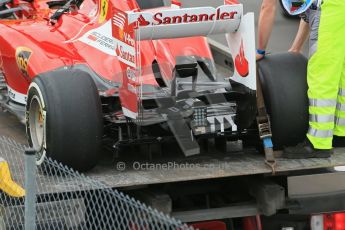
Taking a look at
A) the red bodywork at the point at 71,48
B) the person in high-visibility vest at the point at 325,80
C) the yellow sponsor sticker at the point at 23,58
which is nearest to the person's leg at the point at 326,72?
the person in high-visibility vest at the point at 325,80

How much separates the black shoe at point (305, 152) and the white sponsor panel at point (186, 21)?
889 millimetres

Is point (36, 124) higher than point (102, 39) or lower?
lower

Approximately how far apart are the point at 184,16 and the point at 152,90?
0.63 m

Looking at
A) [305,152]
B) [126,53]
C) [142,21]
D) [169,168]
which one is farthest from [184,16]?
[305,152]

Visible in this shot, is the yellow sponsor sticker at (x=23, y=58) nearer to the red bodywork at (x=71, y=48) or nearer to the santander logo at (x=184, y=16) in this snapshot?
the red bodywork at (x=71, y=48)

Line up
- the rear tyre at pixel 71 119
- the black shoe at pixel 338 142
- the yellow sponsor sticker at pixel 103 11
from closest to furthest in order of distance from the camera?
the rear tyre at pixel 71 119 → the black shoe at pixel 338 142 → the yellow sponsor sticker at pixel 103 11

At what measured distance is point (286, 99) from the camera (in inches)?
226

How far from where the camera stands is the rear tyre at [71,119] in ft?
17.8

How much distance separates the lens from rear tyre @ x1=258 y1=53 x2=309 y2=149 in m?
5.75

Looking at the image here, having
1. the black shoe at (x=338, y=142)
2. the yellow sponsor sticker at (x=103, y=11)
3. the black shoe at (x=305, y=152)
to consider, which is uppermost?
the yellow sponsor sticker at (x=103, y=11)

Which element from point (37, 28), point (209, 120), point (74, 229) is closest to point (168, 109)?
point (209, 120)

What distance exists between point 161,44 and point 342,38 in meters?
1.41

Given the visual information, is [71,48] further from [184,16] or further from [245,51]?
[245,51]

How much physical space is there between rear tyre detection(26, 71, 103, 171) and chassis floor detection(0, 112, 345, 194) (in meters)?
0.16
